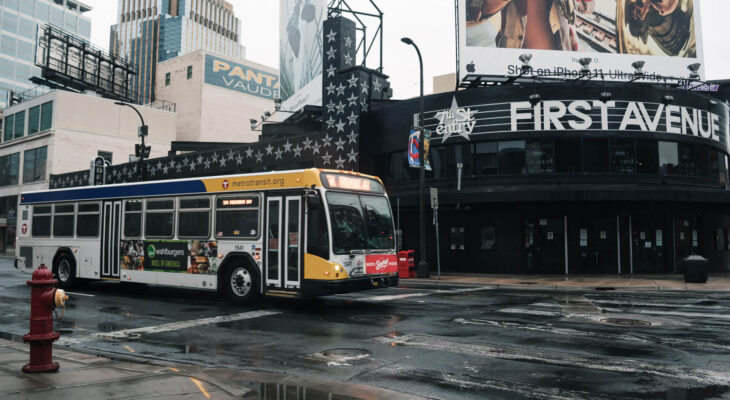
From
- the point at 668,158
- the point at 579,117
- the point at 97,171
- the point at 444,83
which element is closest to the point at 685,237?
the point at 668,158

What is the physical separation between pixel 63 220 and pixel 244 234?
802 cm

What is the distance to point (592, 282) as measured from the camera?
19750mm

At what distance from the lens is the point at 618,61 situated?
90.4ft

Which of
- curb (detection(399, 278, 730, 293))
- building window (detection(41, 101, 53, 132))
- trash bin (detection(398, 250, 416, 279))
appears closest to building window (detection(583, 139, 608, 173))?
curb (detection(399, 278, 730, 293))

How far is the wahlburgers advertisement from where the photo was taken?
13.5 meters

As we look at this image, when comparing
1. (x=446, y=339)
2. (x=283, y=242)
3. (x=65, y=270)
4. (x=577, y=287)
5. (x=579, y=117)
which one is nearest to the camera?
(x=446, y=339)

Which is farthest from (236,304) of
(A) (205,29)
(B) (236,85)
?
(A) (205,29)

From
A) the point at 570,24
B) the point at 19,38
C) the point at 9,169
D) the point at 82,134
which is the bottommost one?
the point at 9,169

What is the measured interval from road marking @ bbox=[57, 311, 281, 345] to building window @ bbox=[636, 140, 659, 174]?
18.6 meters

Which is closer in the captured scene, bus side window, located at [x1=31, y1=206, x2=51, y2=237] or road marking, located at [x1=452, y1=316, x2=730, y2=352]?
road marking, located at [x1=452, y1=316, x2=730, y2=352]

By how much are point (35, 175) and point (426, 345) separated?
55.9 metres

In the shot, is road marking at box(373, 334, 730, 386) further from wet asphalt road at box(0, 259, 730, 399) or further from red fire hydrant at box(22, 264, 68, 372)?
red fire hydrant at box(22, 264, 68, 372)

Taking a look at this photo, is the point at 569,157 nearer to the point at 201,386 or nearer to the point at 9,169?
the point at 201,386

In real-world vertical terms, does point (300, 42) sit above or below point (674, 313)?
above
